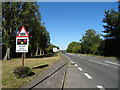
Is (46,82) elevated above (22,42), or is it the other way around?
(22,42)

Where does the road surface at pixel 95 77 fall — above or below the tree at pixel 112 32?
below

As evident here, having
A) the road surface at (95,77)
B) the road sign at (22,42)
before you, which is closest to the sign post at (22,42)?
the road sign at (22,42)

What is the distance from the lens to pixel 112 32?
1698 inches

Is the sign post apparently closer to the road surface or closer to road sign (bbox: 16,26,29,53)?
road sign (bbox: 16,26,29,53)

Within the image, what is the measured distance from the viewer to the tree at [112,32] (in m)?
41.8

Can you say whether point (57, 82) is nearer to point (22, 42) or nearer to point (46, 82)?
point (46, 82)

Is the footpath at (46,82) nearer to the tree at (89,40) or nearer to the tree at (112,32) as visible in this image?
the tree at (112,32)

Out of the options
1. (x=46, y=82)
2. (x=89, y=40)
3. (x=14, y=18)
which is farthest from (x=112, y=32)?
(x=89, y=40)

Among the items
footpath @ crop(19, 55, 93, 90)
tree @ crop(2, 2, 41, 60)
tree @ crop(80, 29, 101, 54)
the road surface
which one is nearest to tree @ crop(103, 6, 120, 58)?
tree @ crop(2, 2, 41, 60)

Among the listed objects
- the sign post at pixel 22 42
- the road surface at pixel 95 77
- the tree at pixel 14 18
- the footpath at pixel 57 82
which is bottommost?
the road surface at pixel 95 77

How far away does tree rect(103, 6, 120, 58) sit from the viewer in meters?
41.8

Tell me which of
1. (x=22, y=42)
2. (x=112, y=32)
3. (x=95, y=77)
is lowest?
(x=95, y=77)

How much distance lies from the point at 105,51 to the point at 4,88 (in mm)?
46612

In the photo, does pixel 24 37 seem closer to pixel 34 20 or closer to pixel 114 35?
pixel 34 20
